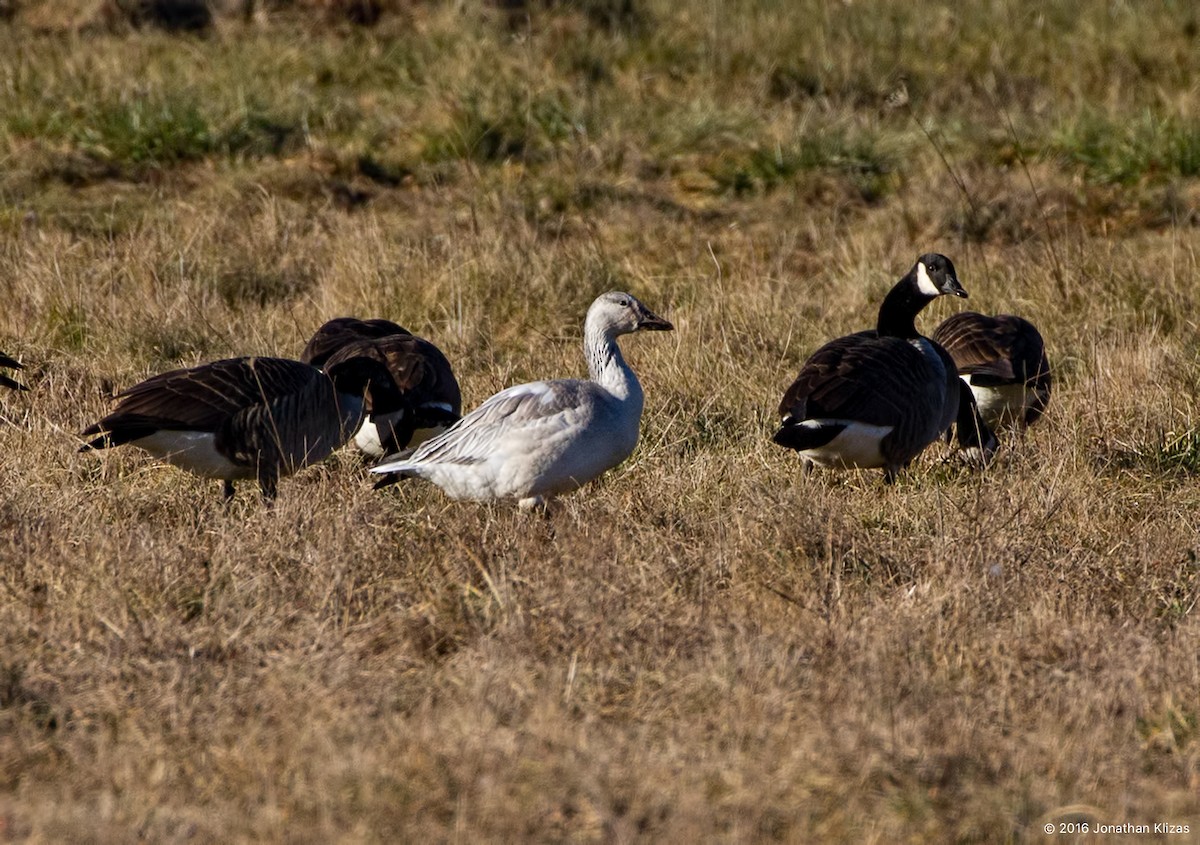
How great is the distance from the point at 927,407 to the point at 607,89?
283 inches

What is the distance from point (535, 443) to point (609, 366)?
62cm

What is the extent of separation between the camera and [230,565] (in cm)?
509

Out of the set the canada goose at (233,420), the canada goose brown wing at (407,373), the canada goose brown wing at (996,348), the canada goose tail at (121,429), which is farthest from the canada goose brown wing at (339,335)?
the canada goose brown wing at (996,348)

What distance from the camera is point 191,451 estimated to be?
20.2 feet

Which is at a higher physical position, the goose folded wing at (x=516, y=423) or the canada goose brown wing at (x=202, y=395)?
the goose folded wing at (x=516, y=423)

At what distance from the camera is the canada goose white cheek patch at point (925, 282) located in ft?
25.4

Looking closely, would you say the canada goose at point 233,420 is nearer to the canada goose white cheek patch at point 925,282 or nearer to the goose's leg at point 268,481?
the goose's leg at point 268,481

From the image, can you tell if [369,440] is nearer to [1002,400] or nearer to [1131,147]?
[1002,400]

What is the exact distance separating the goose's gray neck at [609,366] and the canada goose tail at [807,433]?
27.5 inches

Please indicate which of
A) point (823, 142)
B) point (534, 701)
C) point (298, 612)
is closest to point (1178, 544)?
point (534, 701)

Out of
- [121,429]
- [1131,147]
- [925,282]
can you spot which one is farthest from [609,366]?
[1131,147]

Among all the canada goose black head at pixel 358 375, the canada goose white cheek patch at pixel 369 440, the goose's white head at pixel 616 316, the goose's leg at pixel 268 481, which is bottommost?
the canada goose white cheek patch at pixel 369 440

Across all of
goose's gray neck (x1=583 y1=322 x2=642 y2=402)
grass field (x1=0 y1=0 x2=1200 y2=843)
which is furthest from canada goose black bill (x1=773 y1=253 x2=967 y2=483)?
goose's gray neck (x1=583 y1=322 x2=642 y2=402)

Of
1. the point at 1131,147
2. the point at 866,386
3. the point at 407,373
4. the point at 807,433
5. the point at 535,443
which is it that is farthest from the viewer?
the point at 1131,147
